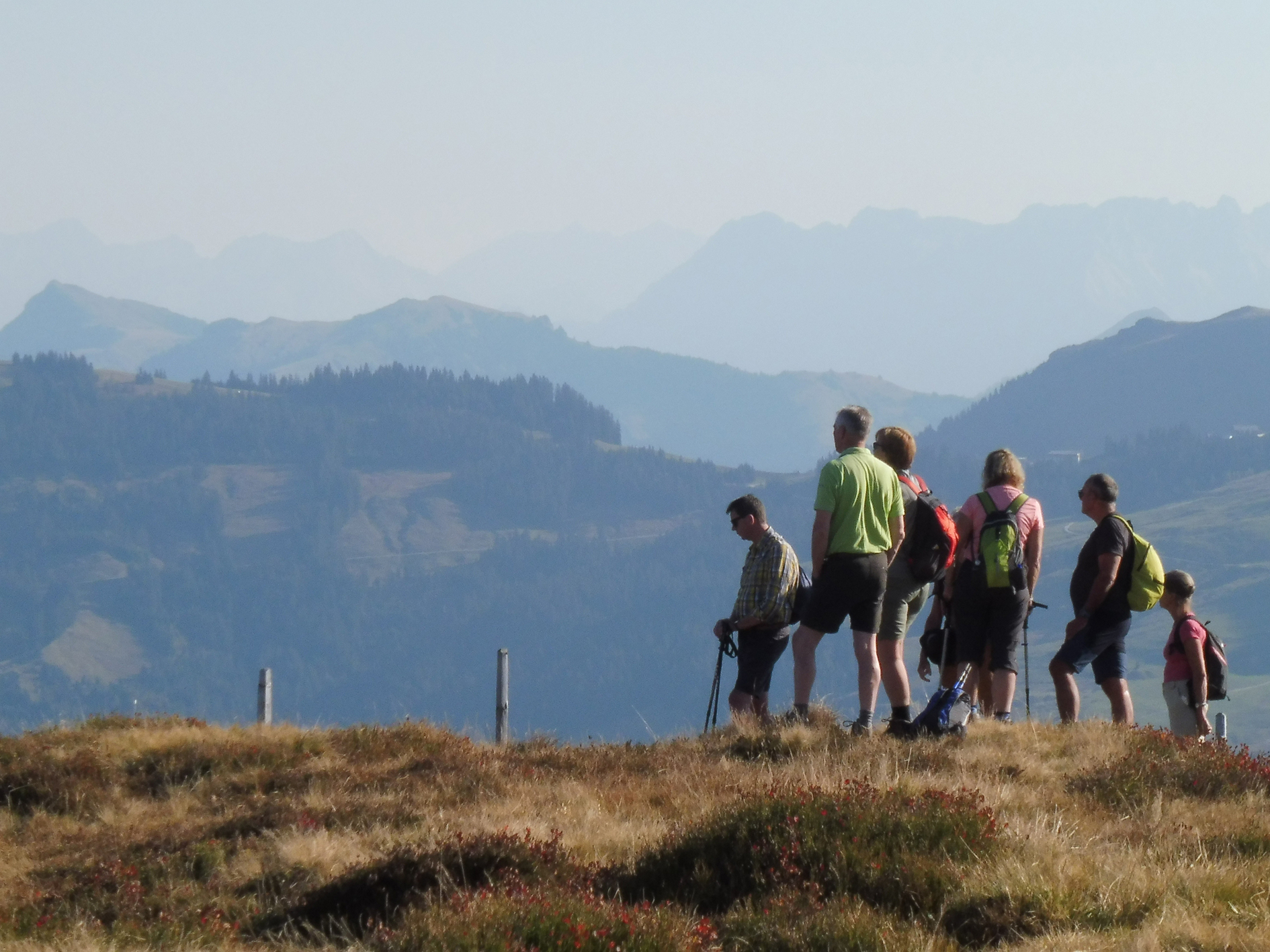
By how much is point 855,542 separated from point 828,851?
8.80 feet

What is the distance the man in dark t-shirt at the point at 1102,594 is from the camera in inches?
345

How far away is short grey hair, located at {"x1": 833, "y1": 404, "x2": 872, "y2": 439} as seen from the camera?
8125mm

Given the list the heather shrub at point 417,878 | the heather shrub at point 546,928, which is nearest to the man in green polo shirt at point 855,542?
the heather shrub at point 417,878

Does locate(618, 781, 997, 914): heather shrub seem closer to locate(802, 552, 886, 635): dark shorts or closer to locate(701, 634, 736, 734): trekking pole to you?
locate(802, 552, 886, 635): dark shorts

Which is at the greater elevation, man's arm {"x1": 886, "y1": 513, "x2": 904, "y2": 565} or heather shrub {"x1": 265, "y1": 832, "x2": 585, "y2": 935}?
man's arm {"x1": 886, "y1": 513, "x2": 904, "y2": 565}

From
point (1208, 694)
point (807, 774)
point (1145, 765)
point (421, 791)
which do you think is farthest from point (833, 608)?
point (1208, 694)

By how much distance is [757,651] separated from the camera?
9758mm

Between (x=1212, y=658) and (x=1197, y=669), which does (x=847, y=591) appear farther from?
(x=1212, y=658)

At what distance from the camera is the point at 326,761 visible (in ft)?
30.6

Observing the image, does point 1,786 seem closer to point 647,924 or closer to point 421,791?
point 421,791

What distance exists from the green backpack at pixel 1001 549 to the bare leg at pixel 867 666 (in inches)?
35.1

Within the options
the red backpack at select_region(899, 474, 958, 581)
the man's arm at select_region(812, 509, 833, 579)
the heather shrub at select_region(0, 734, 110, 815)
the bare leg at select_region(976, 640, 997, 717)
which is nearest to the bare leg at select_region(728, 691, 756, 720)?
the bare leg at select_region(976, 640, 997, 717)

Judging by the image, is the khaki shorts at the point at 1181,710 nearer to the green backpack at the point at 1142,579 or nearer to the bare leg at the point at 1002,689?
the green backpack at the point at 1142,579

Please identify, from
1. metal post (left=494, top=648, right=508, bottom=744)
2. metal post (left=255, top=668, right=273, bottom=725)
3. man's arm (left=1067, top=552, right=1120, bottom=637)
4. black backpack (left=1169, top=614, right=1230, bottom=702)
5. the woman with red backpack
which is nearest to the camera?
the woman with red backpack
